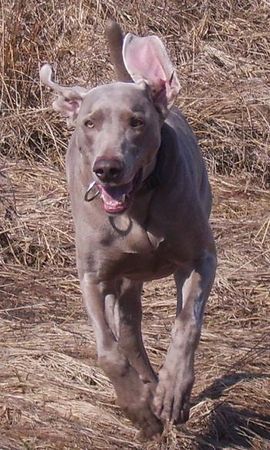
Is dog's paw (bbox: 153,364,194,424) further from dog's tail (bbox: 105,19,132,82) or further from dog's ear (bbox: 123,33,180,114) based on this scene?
dog's tail (bbox: 105,19,132,82)

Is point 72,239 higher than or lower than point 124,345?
lower

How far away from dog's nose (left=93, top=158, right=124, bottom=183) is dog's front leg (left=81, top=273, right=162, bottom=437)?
0.66 m

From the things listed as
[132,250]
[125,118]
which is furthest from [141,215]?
[125,118]

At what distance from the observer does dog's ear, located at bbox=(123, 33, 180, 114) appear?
5070 millimetres

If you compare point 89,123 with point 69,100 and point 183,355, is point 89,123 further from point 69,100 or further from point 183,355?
point 183,355

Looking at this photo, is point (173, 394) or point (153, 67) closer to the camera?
point (173, 394)

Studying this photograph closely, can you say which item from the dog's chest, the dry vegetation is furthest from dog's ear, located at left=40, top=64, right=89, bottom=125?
the dry vegetation

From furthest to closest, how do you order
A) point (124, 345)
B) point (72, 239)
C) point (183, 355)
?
1. point (72, 239)
2. point (124, 345)
3. point (183, 355)

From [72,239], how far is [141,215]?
2.80m

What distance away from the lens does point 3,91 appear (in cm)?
933

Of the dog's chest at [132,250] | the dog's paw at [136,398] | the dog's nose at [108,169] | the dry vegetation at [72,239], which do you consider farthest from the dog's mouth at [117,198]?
the dry vegetation at [72,239]

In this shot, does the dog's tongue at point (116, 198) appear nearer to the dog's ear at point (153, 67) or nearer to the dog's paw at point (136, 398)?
the dog's ear at point (153, 67)

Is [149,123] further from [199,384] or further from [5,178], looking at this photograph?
[5,178]

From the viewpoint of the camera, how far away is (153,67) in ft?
16.8
